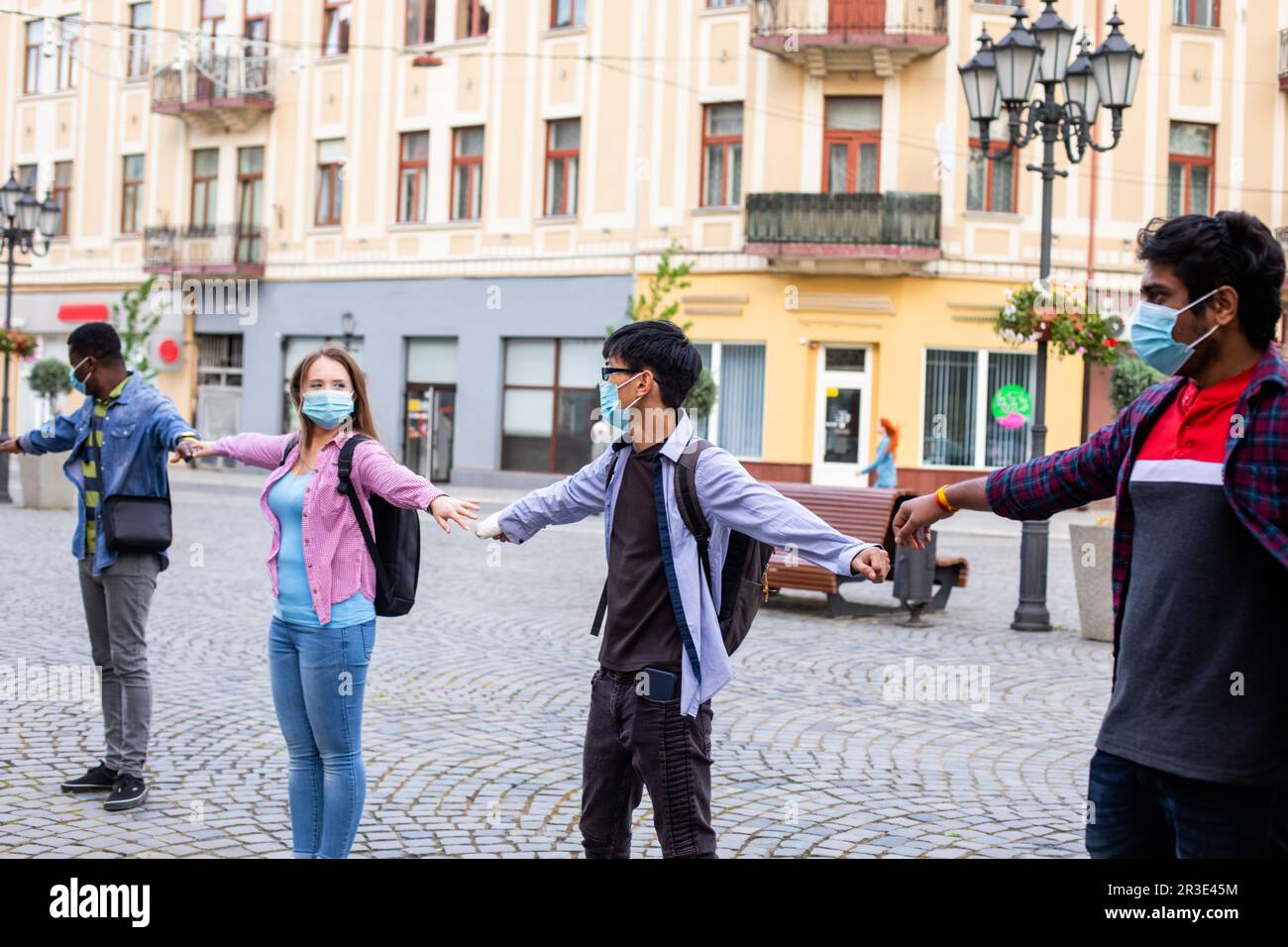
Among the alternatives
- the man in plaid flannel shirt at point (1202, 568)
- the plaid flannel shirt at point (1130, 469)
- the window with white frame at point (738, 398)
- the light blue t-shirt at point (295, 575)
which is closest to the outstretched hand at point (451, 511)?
the light blue t-shirt at point (295, 575)

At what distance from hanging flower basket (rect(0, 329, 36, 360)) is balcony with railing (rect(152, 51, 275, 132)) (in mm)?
11950

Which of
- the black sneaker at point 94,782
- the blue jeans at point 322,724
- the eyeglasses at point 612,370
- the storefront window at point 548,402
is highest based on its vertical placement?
the storefront window at point 548,402

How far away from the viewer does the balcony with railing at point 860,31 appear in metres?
27.3

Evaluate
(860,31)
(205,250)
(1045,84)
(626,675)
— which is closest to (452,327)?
(205,250)

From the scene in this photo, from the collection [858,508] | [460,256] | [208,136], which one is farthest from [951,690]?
[208,136]

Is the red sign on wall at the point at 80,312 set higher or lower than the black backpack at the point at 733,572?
higher

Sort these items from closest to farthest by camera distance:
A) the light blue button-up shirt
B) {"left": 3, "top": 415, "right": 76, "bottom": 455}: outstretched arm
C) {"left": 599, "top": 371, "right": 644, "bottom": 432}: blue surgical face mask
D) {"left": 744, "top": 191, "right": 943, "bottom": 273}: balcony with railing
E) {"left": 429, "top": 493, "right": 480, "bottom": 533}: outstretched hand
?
the light blue button-up shirt < {"left": 599, "top": 371, "right": 644, "bottom": 432}: blue surgical face mask < {"left": 429, "top": 493, "right": 480, "bottom": 533}: outstretched hand < {"left": 3, "top": 415, "right": 76, "bottom": 455}: outstretched arm < {"left": 744, "top": 191, "right": 943, "bottom": 273}: balcony with railing

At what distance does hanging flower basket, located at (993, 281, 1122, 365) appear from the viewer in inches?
491

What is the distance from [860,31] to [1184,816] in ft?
86.0

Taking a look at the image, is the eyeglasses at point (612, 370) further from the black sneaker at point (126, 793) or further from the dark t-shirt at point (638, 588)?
the black sneaker at point (126, 793)

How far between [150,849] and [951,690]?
16.7ft

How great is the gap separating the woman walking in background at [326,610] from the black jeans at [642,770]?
33.0 inches

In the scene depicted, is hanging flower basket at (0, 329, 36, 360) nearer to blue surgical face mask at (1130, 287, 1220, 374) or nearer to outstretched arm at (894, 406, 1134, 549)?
outstretched arm at (894, 406, 1134, 549)

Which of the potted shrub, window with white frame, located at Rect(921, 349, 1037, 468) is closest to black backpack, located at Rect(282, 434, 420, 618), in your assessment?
the potted shrub
